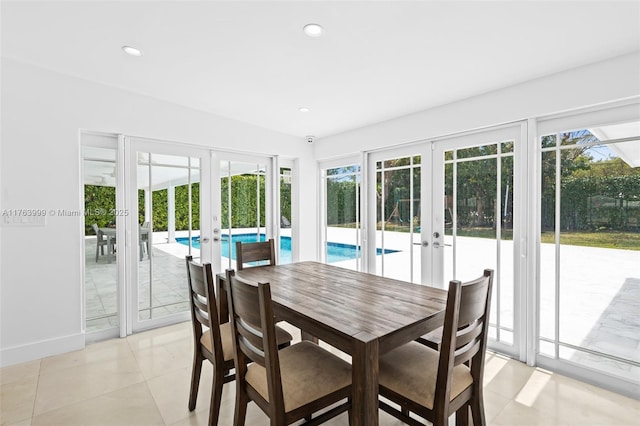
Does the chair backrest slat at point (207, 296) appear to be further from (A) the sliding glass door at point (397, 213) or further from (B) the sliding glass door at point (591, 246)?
(B) the sliding glass door at point (591, 246)

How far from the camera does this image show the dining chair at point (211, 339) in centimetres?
177

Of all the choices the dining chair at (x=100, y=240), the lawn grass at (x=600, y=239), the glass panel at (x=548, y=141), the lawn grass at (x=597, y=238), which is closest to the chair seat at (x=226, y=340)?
the dining chair at (x=100, y=240)

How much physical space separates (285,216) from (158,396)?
2.79 m

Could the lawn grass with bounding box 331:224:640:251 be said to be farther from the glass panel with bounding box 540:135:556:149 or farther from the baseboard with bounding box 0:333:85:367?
the baseboard with bounding box 0:333:85:367

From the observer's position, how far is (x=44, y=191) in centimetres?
273

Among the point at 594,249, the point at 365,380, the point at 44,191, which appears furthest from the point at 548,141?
the point at 44,191

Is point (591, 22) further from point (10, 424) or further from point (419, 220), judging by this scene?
point (10, 424)

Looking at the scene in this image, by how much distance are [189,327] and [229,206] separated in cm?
149

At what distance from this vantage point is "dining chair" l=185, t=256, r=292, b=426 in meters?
1.77

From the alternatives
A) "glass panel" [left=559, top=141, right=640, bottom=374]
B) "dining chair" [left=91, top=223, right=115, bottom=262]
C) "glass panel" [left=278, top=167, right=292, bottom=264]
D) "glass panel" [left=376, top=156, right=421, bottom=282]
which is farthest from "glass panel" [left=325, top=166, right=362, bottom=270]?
"dining chair" [left=91, top=223, right=115, bottom=262]

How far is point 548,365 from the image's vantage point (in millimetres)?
2525

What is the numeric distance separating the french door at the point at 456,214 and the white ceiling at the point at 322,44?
56 cm

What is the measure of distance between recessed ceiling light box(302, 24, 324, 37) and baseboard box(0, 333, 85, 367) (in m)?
3.25

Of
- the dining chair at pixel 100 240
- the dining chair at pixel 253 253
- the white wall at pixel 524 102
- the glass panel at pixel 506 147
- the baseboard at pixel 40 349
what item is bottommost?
the baseboard at pixel 40 349
